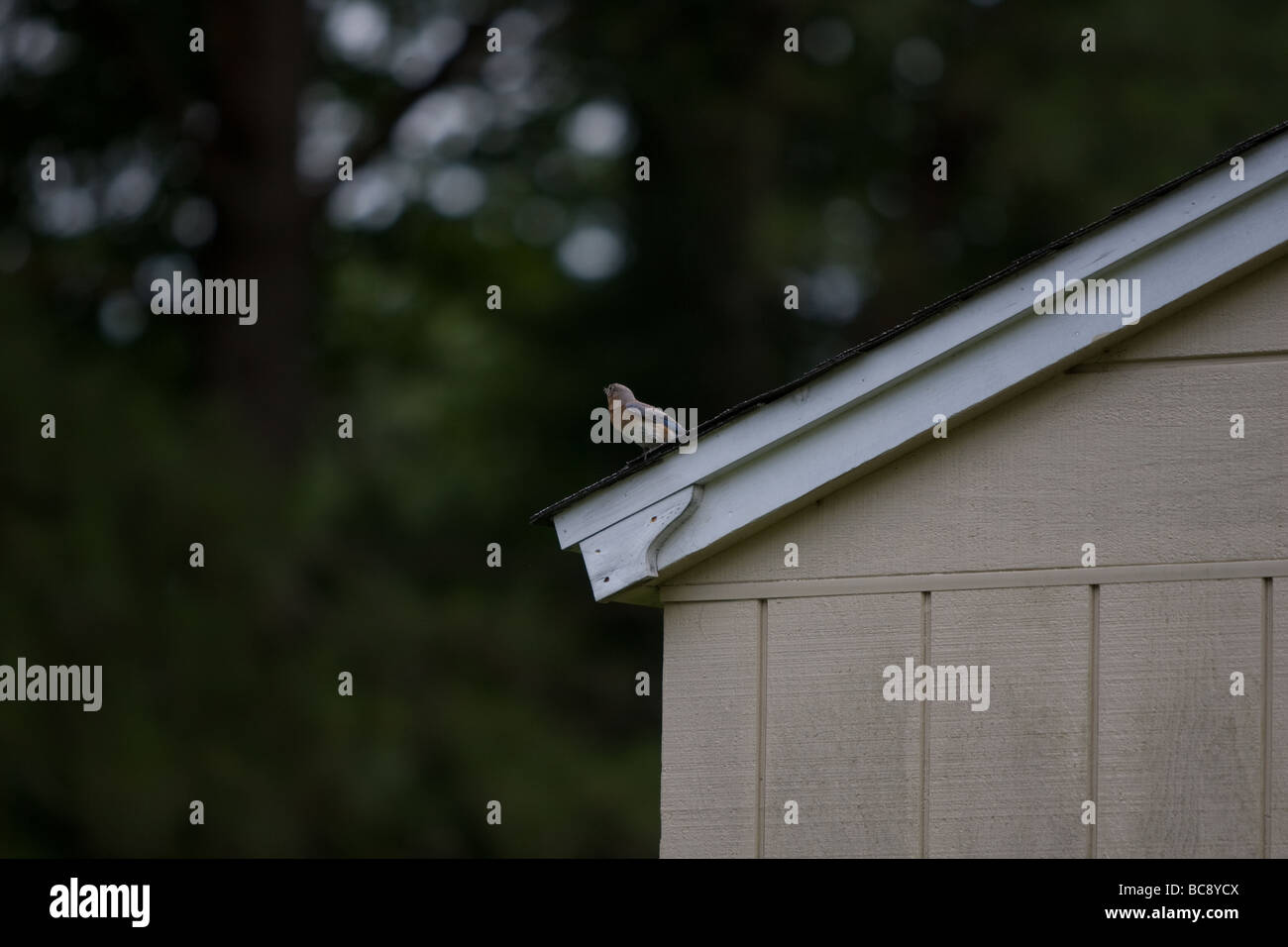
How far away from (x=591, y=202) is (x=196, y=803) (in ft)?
21.0

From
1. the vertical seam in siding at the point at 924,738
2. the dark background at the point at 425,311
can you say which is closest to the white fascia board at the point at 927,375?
the vertical seam in siding at the point at 924,738

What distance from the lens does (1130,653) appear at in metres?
3.84

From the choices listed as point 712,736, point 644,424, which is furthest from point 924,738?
point 644,424

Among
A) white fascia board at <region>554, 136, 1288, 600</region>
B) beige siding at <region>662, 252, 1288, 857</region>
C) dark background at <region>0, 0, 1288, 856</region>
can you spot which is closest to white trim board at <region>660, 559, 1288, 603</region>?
beige siding at <region>662, 252, 1288, 857</region>

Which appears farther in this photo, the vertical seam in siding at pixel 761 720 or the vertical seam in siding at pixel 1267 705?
the vertical seam in siding at pixel 761 720

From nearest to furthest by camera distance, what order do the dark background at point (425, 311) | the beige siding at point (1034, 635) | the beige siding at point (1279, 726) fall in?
the beige siding at point (1279, 726), the beige siding at point (1034, 635), the dark background at point (425, 311)

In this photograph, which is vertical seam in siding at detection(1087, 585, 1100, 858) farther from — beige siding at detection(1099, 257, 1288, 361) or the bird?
the bird

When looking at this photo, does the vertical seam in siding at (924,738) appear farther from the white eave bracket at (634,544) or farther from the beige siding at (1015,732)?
the white eave bracket at (634,544)

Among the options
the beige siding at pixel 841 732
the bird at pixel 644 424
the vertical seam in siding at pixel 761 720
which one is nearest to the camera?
the beige siding at pixel 841 732

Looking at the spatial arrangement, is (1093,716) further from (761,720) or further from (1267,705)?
(761,720)

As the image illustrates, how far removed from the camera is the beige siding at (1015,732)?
3.86m

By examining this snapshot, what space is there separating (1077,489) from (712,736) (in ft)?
3.31

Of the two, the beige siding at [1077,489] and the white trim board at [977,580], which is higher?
the beige siding at [1077,489]

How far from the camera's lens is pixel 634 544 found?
14.0ft
